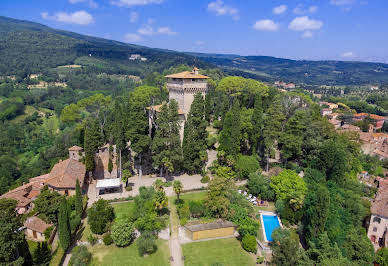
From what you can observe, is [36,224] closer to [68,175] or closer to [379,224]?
[68,175]

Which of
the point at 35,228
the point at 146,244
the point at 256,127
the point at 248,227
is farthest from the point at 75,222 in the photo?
the point at 256,127

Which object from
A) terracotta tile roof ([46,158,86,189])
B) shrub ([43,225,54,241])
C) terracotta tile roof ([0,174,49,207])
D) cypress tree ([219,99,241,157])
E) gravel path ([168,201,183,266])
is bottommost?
terracotta tile roof ([0,174,49,207])

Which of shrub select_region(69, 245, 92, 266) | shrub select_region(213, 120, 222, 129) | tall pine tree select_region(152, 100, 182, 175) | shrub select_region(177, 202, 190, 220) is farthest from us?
shrub select_region(213, 120, 222, 129)

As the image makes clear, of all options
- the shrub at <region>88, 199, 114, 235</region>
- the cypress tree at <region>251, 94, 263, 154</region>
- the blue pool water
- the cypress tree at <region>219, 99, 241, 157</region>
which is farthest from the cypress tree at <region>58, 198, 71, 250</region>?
the cypress tree at <region>251, 94, 263, 154</region>

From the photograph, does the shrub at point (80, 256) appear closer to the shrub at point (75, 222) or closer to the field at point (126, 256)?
the field at point (126, 256)

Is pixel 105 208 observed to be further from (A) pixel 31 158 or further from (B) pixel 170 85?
(A) pixel 31 158

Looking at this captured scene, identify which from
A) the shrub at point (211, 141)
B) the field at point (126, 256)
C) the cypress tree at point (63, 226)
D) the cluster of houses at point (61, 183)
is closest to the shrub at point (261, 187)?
the shrub at point (211, 141)

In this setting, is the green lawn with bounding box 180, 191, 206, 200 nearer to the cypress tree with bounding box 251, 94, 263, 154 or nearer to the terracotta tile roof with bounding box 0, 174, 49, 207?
the cypress tree with bounding box 251, 94, 263, 154
